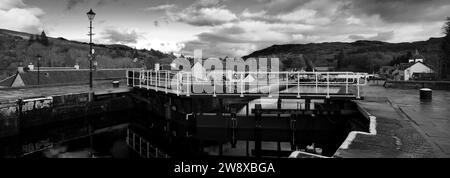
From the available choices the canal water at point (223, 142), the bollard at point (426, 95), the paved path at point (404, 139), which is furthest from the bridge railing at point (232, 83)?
the bollard at point (426, 95)

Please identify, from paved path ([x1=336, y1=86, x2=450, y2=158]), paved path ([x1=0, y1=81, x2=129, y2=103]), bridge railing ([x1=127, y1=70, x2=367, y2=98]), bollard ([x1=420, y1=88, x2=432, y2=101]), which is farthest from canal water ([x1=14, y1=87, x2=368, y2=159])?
bollard ([x1=420, y1=88, x2=432, y2=101])

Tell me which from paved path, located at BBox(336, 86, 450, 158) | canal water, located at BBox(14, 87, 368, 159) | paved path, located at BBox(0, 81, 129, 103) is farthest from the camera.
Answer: paved path, located at BBox(0, 81, 129, 103)

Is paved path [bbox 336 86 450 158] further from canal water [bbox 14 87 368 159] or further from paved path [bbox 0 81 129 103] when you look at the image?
paved path [bbox 0 81 129 103]

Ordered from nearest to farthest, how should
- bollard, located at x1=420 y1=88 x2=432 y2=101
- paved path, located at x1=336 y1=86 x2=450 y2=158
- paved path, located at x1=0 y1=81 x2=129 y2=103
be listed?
paved path, located at x1=336 y1=86 x2=450 y2=158, paved path, located at x1=0 y1=81 x2=129 y2=103, bollard, located at x1=420 y1=88 x2=432 y2=101

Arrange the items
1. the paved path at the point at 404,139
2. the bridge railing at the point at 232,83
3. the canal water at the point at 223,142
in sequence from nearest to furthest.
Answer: the paved path at the point at 404,139 → the bridge railing at the point at 232,83 → the canal water at the point at 223,142

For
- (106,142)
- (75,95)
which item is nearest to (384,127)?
(106,142)

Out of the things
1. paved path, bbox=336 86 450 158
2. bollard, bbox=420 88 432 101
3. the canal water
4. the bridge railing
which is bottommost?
the canal water

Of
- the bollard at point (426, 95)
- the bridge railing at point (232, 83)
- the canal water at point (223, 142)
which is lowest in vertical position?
the canal water at point (223, 142)

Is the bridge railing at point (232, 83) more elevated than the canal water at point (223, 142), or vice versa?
the bridge railing at point (232, 83)

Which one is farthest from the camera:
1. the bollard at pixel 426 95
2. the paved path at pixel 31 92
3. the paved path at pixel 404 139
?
the bollard at pixel 426 95

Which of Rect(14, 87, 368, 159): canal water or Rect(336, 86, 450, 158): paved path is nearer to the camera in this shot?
Rect(336, 86, 450, 158): paved path

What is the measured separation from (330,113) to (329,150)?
208cm

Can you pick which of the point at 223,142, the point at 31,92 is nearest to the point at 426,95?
the point at 223,142

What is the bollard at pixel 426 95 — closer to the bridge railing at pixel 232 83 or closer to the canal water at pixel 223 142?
the bridge railing at pixel 232 83
